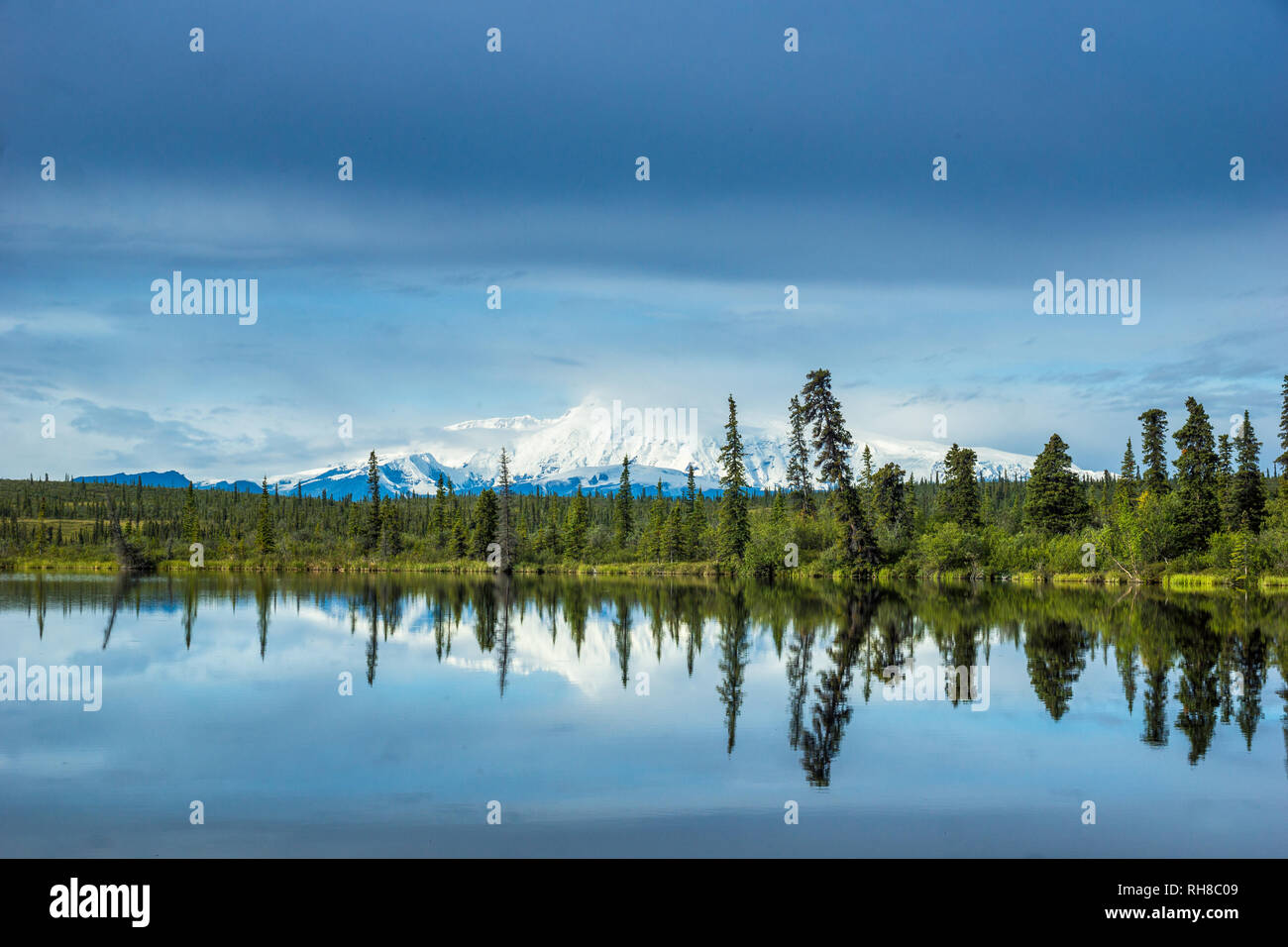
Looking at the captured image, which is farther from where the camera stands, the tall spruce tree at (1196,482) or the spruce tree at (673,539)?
the spruce tree at (673,539)

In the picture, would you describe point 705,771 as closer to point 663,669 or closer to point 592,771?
point 592,771

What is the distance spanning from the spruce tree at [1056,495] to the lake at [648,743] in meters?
55.6

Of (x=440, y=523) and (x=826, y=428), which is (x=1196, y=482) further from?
(x=440, y=523)

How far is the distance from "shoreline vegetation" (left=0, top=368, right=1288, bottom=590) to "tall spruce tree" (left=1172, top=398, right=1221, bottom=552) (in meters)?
0.11

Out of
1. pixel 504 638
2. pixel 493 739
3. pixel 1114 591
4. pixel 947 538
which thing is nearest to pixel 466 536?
pixel 947 538

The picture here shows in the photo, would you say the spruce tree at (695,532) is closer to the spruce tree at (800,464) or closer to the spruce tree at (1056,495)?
the spruce tree at (800,464)

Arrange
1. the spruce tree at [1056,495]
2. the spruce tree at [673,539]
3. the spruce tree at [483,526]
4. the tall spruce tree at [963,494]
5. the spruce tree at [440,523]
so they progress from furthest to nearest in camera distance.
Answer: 1. the spruce tree at [440,523]
2. the spruce tree at [483,526]
3. the spruce tree at [673,539]
4. the tall spruce tree at [963,494]
5. the spruce tree at [1056,495]

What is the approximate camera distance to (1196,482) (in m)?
72.3

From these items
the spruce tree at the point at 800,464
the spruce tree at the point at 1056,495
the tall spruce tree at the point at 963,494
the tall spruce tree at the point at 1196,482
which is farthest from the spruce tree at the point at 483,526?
the tall spruce tree at the point at 1196,482

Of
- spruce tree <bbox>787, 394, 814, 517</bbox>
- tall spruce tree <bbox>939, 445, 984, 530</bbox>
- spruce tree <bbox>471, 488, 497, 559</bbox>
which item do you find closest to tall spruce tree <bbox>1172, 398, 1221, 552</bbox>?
tall spruce tree <bbox>939, 445, 984, 530</bbox>

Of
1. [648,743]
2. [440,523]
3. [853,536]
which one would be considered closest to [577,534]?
[440,523]

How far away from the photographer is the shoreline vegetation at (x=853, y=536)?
6969 centimetres

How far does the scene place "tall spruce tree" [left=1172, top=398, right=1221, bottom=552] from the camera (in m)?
70.1

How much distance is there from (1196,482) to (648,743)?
234 ft
